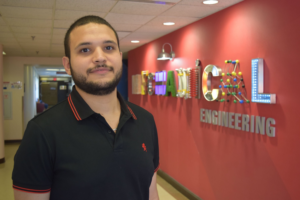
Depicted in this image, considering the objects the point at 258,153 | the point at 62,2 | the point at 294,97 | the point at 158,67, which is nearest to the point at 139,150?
the point at 294,97

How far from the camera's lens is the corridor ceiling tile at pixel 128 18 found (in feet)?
13.5

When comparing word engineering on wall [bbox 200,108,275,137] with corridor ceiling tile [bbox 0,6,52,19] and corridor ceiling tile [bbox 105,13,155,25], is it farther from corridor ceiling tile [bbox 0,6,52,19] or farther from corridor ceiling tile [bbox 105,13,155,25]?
corridor ceiling tile [bbox 0,6,52,19]

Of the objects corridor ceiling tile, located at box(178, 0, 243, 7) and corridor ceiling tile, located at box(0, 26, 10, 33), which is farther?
corridor ceiling tile, located at box(0, 26, 10, 33)

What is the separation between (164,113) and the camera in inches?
228

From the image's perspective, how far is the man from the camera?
1124mm

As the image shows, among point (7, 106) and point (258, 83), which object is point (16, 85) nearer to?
point (7, 106)

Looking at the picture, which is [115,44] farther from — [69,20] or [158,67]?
[158,67]

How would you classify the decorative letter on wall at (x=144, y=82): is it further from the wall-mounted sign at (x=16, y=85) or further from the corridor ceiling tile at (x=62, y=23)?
the wall-mounted sign at (x=16, y=85)

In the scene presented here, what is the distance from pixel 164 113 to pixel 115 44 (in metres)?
4.56

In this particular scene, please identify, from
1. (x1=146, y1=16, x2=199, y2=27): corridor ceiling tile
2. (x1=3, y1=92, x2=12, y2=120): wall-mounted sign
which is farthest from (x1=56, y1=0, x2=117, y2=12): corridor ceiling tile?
(x1=3, y1=92, x2=12, y2=120): wall-mounted sign

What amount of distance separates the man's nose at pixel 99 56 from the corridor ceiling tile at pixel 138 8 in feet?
7.83

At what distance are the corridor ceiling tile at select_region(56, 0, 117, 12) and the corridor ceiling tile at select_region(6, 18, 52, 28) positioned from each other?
0.88m

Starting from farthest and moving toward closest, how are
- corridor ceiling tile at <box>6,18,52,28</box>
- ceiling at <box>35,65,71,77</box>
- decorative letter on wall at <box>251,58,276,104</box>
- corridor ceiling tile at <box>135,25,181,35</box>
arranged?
ceiling at <box>35,65,71,77</box> < corridor ceiling tile at <box>135,25,181,35</box> < corridor ceiling tile at <box>6,18,52,28</box> < decorative letter on wall at <box>251,58,276,104</box>

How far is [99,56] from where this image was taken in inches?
47.4
